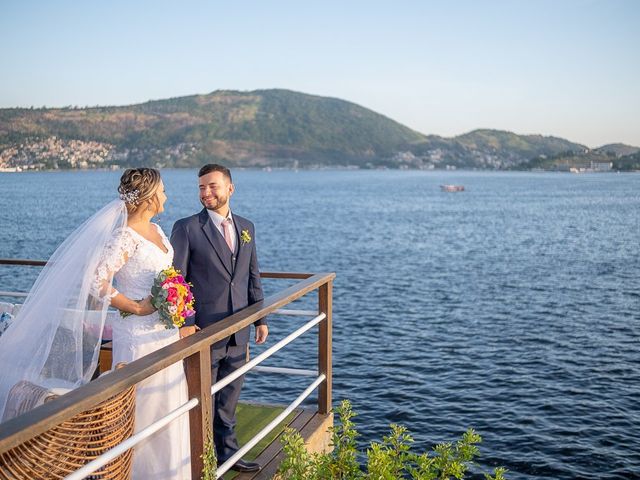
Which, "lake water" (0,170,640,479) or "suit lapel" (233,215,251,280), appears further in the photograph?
"lake water" (0,170,640,479)

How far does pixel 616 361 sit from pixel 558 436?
18.7ft

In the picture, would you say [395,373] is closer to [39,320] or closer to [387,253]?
[39,320]

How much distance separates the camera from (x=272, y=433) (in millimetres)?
5430

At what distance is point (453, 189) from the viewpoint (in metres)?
136

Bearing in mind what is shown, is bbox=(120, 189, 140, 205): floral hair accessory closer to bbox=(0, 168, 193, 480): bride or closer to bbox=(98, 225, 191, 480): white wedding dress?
bbox=(0, 168, 193, 480): bride

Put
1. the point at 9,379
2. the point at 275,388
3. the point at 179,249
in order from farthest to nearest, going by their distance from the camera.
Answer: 1. the point at 275,388
2. the point at 179,249
3. the point at 9,379

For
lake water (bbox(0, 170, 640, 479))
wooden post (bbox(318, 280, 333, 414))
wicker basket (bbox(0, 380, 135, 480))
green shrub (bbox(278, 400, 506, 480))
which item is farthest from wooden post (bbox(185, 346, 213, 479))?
lake water (bbox(0, 170, 640, 479))

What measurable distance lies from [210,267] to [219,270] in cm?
7

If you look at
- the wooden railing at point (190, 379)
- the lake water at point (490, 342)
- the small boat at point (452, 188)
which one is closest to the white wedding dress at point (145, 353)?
the wooden railing at point (190, 379)

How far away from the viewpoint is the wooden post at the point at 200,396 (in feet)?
10.7

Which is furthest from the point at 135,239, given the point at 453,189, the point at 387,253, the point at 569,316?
the point at 453,189

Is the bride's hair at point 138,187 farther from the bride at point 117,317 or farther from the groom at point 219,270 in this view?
the groom at point 219,270

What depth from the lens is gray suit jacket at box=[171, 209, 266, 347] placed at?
14.5 ft

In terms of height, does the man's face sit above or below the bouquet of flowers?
above
